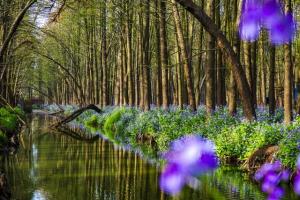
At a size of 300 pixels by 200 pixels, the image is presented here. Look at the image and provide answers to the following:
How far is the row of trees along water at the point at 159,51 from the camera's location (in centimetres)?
901

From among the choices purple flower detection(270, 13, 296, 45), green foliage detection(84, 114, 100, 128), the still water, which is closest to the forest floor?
the still water

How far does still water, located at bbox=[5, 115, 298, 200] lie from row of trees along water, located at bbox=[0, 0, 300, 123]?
2366mm

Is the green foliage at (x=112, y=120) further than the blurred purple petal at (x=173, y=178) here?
Yes

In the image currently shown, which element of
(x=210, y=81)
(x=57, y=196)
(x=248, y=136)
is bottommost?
(x=57, y=196)

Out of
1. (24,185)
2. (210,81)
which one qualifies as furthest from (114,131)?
(24,185)

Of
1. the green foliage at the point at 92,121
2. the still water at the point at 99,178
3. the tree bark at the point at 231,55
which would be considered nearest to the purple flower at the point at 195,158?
the tree bark at the point at 231,55

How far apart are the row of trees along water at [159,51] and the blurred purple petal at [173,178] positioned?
579 millimetres

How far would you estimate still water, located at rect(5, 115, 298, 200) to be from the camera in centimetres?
1097

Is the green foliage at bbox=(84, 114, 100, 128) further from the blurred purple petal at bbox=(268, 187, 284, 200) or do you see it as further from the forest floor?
the blurred purple petal at bbox=(268, 187, 284, 200)

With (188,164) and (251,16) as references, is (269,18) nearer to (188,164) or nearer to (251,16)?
(251,16)

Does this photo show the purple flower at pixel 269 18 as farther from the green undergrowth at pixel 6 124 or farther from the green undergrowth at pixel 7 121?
the green undergrowth at pixel 7 121

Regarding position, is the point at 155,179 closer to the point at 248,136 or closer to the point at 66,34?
the point at 248,136

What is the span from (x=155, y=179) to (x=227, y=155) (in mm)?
3024

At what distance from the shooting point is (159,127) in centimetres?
2212
